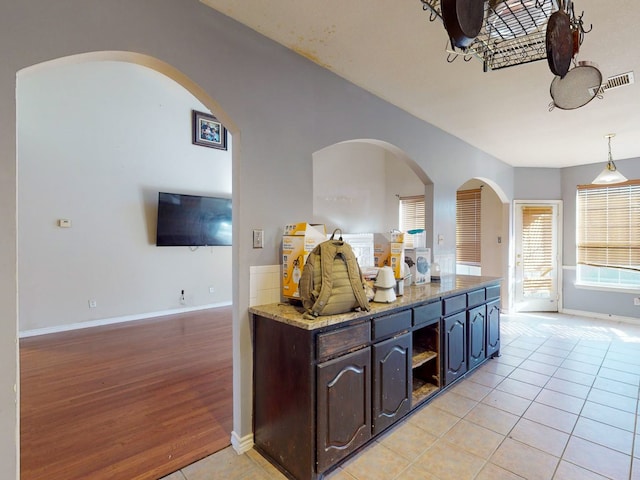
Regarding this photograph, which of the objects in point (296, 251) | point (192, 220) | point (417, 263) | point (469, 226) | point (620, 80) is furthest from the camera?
point (469, 226)

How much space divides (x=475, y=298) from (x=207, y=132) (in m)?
5.39

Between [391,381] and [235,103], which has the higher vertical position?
[235,103]

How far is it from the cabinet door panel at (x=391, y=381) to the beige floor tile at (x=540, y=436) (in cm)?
75

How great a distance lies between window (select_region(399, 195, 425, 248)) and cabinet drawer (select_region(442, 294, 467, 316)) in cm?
338

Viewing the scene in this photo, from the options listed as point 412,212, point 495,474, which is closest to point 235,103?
point 495,474

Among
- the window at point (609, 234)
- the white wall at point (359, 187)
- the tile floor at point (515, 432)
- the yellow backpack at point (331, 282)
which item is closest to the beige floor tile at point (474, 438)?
the tile floor at point (515, 432)

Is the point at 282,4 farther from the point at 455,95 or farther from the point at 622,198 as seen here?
the point at 622,198

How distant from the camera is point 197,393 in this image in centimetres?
278

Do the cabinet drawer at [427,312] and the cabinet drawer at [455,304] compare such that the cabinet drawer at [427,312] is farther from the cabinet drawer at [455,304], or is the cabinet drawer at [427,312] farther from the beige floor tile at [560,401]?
the beige floor tile at [560,401]

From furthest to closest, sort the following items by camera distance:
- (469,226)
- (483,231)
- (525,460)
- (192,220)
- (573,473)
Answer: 1. (469,226)
2. (483,231)
3. (192,220)
4. (525,460)
5. (573,473)

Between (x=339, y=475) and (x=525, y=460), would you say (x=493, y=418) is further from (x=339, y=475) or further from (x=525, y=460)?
(x=339, y=475)

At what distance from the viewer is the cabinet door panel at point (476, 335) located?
3.00 metres

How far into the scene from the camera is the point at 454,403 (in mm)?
2613

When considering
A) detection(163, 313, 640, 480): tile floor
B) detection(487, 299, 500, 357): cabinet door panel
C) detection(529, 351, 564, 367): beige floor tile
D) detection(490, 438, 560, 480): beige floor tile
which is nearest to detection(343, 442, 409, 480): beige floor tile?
detection(163, 313, 640, 480): tile floor
